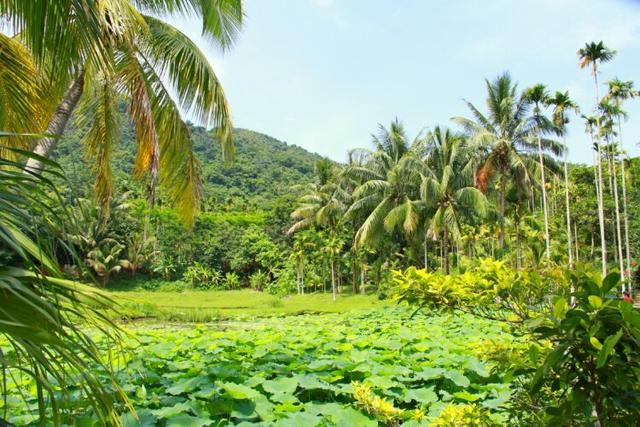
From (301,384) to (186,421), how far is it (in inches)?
41.4

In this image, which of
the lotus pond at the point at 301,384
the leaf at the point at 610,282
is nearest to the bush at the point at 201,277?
the lotus pond at the point at 301,384

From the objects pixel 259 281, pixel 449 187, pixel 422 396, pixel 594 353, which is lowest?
pixel 259 281

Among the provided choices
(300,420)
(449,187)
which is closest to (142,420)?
(300,420)

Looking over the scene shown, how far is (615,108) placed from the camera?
26.7 m

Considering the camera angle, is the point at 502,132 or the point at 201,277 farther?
the point at 201,277

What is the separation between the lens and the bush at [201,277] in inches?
1433

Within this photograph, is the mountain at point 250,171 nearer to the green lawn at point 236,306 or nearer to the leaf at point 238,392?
the green lawn at point 236,306

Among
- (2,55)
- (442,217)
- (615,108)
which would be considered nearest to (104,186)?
(2,55)

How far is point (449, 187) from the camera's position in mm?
21078

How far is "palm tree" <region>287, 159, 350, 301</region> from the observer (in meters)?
27.9

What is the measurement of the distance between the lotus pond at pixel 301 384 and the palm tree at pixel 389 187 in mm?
15524

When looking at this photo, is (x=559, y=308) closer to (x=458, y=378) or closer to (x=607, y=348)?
(x=607, y=348)

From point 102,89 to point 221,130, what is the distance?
1702mm

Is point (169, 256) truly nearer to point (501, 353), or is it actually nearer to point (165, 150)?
point (165, 150)
